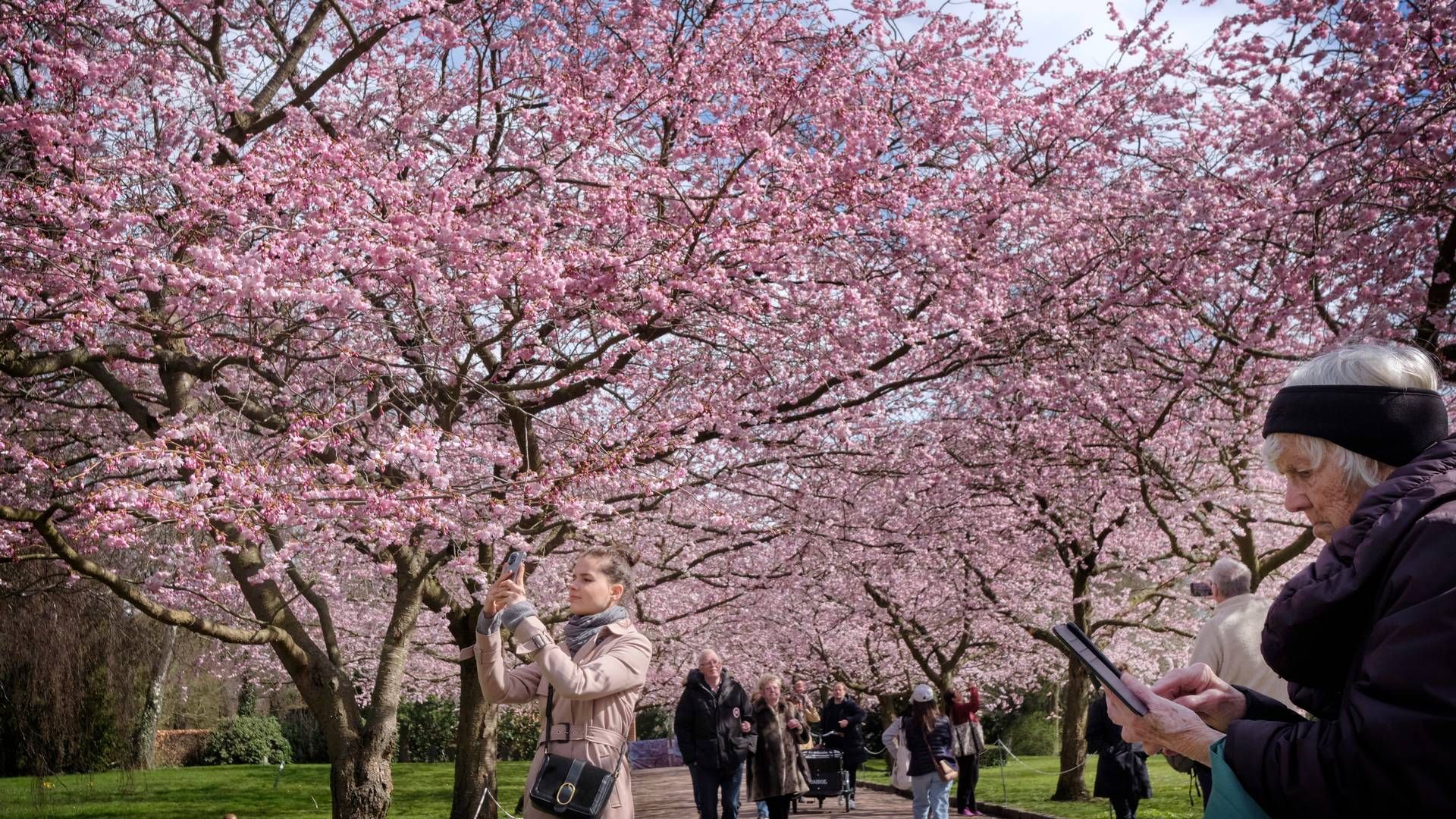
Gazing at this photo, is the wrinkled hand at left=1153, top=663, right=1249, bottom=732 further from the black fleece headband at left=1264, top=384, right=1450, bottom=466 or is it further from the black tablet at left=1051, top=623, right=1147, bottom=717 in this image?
the black fleece headband at left=1264, top=384, right=1450, bottom=466

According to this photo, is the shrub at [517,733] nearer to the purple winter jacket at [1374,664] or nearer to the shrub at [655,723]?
the shrub at [655,723]

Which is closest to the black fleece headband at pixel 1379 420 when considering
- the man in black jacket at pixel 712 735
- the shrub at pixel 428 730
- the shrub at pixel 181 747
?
the man in black jacket at pixel 712 735

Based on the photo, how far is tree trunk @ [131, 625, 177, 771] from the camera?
64.4ft

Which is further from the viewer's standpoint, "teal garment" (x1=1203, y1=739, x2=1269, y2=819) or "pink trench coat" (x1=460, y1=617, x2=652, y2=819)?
"pink trench coat" (x1=460, y1=617, x2=652, y2=819)

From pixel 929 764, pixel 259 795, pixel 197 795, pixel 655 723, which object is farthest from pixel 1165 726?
pixel 655 723

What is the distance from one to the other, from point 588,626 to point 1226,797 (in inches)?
125

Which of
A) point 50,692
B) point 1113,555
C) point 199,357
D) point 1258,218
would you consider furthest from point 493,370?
point 1113,555

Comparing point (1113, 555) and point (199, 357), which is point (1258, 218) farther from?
point (1113, 555)

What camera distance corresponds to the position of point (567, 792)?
4.39m

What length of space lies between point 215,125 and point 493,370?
3.47 meters

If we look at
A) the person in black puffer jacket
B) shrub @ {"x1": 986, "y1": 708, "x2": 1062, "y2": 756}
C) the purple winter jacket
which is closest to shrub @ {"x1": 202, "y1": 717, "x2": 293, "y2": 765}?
the person in black puffer jacket

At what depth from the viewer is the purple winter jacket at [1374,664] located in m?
1.67

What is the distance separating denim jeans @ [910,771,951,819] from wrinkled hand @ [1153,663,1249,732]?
10488 millimetres

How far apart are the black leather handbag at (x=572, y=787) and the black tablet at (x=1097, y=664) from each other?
8.21ft
